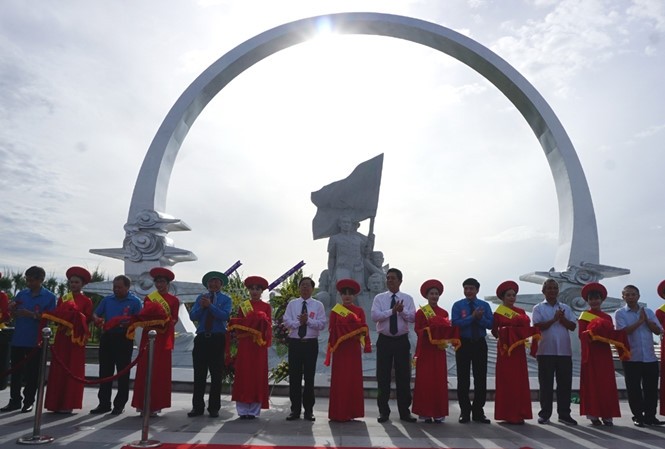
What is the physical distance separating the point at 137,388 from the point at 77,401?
0.65 metres

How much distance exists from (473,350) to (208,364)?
2.75 meters

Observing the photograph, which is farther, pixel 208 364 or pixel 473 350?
pixel 208 364

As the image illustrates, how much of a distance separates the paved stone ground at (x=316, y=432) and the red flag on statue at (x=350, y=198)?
618cm

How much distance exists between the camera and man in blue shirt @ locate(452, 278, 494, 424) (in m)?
5.61

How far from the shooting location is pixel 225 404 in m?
6.67

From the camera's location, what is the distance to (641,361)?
5820 mm

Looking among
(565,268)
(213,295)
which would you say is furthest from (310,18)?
(213,295)

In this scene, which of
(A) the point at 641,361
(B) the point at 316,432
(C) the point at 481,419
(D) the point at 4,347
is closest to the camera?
(B) the point at 316,432

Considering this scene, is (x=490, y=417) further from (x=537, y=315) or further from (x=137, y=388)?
(x=137, y=388)

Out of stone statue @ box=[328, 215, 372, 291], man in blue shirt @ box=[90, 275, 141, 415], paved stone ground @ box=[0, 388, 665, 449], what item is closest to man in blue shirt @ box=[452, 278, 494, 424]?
paved stone ground @ box=[0, 388, 665, 449]

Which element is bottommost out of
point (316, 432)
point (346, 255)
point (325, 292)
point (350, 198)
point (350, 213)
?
point (316, 432)

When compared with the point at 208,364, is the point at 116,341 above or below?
above

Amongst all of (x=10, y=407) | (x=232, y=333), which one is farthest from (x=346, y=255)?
(x=10, y=407)

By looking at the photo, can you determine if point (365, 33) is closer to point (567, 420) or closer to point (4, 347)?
point (4, 347)
